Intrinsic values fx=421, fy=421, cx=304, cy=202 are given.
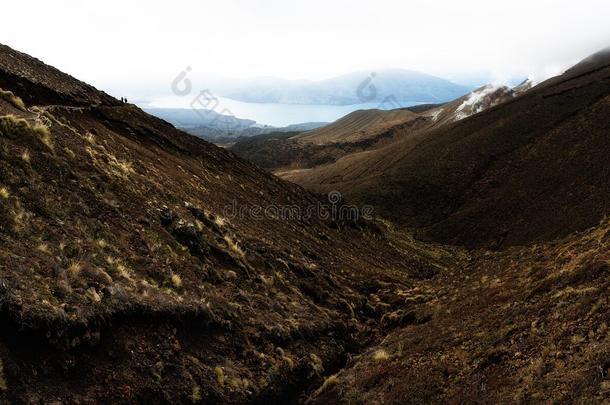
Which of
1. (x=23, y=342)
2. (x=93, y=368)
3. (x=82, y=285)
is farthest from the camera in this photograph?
(x=82, y=285)

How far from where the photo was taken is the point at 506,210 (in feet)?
194

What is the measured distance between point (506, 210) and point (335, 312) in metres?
43.3

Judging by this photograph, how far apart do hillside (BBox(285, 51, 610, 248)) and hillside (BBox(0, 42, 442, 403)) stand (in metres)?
26.4

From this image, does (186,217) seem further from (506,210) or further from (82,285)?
(506,210)

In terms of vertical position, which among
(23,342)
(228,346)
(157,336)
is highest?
(23,342)

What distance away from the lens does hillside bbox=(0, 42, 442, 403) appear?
12.7 m

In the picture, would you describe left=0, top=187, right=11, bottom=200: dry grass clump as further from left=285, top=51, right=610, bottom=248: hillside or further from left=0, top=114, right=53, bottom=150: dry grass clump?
left=285, top=51, right=610, bottom=248: hillside

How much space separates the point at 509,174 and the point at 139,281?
2649 inches

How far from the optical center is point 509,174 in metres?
69.9

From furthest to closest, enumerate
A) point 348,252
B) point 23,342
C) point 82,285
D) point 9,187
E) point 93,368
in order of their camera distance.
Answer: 1. point 348,252
2. point 9,187
3. point 82,285
4. point 93,368
5. point 23,342

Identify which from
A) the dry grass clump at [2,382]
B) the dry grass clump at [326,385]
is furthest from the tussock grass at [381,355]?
the dry grass clump at [2,382]

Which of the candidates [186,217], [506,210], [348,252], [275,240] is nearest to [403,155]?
[506,210]

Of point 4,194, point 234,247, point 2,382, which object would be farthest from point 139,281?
point 234,247

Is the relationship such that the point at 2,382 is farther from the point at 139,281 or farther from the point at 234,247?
the point at 234,247
